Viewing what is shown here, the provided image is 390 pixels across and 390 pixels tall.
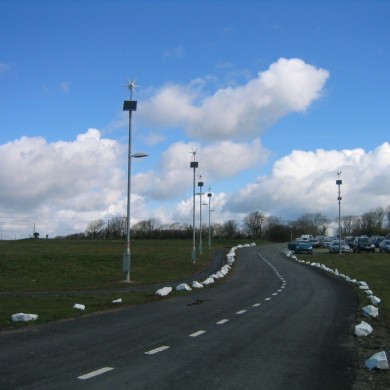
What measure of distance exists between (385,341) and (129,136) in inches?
862

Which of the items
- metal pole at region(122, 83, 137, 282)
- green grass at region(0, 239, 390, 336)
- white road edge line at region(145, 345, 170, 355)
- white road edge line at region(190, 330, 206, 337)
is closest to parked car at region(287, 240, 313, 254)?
green grass at region(0, 239, 390, 336)

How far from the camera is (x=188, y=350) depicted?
9727mm

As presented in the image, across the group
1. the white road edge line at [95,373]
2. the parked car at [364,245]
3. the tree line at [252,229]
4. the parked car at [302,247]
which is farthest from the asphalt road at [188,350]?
the tree line at [252,229]

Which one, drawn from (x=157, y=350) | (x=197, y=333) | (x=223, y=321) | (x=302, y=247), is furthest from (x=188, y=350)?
(x=302, y=247)

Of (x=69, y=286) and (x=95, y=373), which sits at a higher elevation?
(x=95, y=373)

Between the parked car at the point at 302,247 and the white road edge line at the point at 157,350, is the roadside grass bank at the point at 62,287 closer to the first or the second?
Result: the white road edge line at the point at 157,350

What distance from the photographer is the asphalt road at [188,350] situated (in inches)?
292

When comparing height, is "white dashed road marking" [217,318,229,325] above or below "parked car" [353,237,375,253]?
below

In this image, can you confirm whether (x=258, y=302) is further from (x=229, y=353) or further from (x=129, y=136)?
(x=129, y=136)

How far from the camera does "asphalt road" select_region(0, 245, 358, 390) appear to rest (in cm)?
741

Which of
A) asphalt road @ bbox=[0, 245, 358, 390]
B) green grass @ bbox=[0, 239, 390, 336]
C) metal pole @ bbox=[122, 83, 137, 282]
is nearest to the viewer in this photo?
asphalt road @ bbox=[0, 245, 358, 390]

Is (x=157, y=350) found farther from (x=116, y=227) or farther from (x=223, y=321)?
(x=116, y=227)

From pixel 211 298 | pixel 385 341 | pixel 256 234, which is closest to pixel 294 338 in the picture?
pixel 385 341

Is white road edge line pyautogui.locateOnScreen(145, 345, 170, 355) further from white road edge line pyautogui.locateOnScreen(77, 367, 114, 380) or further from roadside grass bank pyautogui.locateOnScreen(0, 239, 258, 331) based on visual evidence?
roadside grass bank pyautogui.locateOnScreen(0, 239, 258, 331)
